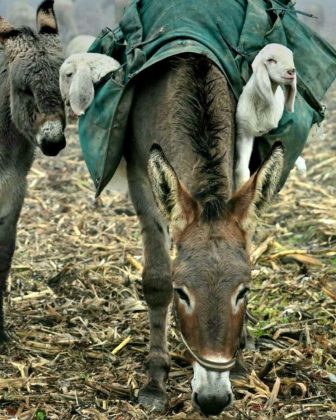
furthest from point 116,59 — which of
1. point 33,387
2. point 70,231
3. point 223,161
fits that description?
point 70,231

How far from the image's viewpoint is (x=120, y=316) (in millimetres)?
7023

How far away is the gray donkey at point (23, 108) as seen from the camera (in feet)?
19.9

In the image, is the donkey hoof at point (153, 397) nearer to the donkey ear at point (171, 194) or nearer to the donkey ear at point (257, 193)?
the donkey ear at point (171, 194)

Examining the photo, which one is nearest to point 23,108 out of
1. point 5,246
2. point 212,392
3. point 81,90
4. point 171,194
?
point 81,90

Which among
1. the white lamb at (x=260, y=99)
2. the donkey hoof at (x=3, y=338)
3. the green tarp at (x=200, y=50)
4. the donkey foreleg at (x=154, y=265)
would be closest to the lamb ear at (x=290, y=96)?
the white lamb at (x=260, y=99)

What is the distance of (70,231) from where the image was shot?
30.3ft

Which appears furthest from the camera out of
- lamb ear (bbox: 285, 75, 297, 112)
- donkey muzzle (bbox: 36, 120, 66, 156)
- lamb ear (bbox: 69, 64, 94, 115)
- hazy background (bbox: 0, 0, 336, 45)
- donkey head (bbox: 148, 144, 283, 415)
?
hazy background (bbox: 0, 0, 336, 45)

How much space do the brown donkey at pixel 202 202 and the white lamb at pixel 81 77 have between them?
34 centimetres

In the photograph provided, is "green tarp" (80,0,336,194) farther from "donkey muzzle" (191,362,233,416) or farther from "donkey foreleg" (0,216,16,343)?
"donkey muzzle" (191,362,233,416)

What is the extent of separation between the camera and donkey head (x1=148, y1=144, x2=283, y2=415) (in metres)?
4.25

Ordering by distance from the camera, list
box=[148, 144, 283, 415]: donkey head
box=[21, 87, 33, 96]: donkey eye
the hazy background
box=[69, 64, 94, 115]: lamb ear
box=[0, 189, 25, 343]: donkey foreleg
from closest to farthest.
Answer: box=[148, 144, 283, 415]: donkey head < box=[69, 64, 94, 115]: lamb ear < box=[21, 87, 33, 96]: donkey eye < box=[0, 189, 25, 343]: donkey foreleg < the hazy background

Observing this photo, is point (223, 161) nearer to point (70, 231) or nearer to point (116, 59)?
point (116, 59)

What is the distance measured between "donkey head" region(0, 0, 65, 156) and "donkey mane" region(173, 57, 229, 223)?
1.09m

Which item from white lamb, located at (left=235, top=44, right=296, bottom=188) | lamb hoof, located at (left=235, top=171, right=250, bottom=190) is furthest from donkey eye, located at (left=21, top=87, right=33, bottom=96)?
lamb hoof, located at (left=235, top=171, right=250, bottom=190)
